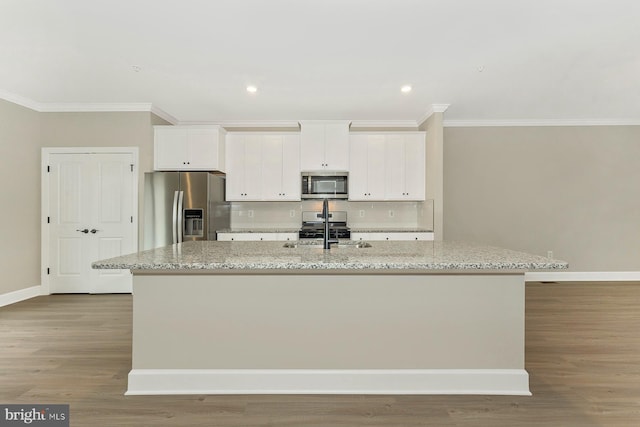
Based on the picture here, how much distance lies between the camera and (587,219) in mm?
5633

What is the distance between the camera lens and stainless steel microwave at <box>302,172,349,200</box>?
530cm

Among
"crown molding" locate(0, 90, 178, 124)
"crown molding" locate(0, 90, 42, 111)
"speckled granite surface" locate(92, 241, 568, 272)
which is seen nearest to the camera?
"speckled granite surface" locate(92, 241, 568, 272)

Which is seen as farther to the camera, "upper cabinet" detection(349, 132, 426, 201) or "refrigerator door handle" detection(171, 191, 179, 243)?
"upper cabinet" detection(349, 132, 426, 201)

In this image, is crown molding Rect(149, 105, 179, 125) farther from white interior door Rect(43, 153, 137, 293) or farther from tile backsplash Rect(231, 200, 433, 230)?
tile backsplash Rect(231, 200, 433, 230)

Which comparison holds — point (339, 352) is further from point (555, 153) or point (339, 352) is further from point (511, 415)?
point (555, 153)

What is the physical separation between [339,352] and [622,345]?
2.57 meters

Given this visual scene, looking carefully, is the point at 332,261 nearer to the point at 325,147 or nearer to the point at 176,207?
the point at 176,207

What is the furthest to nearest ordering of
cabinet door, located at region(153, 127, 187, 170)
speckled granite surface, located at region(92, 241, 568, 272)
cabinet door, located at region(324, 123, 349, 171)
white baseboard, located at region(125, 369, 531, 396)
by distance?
cabinet door, located at region(324, 123, 349, 171) → cabinet door, located at region(153, 127, 187, 170) → white baseboard, located at region(125, 369, 531, 396) → speckled granite surface, located at region(92, 241, 568, 272)

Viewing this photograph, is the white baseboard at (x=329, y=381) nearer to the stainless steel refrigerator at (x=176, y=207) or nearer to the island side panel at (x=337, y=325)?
the island side panel at (x=337, y=325)

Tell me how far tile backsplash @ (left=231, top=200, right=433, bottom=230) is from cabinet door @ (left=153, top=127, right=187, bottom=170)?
1100 millimetres

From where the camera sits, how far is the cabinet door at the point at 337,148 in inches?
207

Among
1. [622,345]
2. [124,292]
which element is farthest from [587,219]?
[124,292]

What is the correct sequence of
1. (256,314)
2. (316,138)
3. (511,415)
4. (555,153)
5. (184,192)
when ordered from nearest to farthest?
(511,415) < (256,314) < (184,192) < (316,138) < (555,153)

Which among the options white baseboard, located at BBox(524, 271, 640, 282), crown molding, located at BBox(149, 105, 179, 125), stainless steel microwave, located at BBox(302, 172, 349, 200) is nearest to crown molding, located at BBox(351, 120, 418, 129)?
stainless steel microwave, located at BBox(302, 172, 349, 200)
